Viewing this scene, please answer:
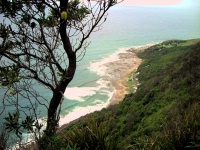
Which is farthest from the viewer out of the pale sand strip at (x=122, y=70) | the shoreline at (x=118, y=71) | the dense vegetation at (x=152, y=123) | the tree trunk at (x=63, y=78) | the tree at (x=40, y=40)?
the pale sand strip at (x=122, y=70)

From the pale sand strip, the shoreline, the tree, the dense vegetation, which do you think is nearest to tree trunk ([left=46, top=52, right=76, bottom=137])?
the tree

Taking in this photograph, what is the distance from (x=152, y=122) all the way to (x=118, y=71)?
2282 cm

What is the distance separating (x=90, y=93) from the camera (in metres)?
28.1

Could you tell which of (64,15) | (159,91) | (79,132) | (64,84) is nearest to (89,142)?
(79,132)

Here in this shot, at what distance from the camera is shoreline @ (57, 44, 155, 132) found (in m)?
25.7

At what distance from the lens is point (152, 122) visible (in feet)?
39.8

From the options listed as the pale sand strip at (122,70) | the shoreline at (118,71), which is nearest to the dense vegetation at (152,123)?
the pale sand strip at (122,70)

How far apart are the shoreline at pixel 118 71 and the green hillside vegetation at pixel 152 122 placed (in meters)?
2.48

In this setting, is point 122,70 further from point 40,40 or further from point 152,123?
point 40,40

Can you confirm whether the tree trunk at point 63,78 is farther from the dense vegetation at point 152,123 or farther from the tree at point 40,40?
the dense vegetation at point 152,123

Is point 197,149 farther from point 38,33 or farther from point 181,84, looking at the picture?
point 181,84

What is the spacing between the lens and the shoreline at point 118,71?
1013 inches

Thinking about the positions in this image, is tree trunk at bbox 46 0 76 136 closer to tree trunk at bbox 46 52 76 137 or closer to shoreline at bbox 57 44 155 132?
tree trunk at bbox 46 52 76 137

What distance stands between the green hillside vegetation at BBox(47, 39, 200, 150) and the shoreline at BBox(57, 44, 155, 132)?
8.12 ft
